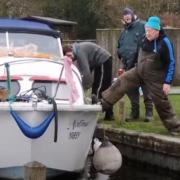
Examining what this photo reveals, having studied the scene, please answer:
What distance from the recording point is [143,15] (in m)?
33.9

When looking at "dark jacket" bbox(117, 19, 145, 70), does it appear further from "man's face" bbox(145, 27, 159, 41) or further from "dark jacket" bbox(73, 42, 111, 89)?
"man's face" bbox(145, 27, 159, 41)

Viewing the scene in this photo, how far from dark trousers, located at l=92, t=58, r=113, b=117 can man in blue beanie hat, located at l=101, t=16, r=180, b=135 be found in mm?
1106

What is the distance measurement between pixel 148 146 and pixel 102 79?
78.1 inches

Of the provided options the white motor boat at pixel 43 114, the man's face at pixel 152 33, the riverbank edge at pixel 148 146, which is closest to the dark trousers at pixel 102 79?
the riverbank edge at pixel 148 146

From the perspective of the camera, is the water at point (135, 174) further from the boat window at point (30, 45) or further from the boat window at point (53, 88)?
the boat window at point (30, 45)

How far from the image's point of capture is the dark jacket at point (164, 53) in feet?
34.5

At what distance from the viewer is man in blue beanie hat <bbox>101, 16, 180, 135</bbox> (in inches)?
416

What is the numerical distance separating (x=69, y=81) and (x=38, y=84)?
0.45 meters

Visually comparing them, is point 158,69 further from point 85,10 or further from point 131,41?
point 85,10

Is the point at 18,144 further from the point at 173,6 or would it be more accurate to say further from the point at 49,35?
the point at 173,6

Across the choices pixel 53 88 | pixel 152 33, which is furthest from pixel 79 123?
pixel 152 33

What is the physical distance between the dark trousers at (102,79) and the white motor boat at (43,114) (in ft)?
5.61

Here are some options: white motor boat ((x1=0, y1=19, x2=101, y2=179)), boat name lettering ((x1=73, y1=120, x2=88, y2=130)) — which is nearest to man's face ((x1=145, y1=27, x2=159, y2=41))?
white motor boat ((x1=0, y1=19, x2=101, y2=179))

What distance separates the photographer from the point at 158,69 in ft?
35.6
